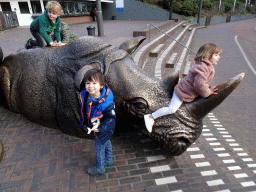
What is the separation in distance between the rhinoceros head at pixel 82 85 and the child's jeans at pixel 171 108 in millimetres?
62

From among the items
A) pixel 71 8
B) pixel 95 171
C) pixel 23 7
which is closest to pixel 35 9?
pixel 23 7

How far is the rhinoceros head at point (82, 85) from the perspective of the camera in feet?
8.36

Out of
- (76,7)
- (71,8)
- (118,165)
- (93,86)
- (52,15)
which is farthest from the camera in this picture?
(76,7)

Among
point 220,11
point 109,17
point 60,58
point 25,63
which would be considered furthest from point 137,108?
point 220,11

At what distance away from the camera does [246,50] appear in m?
15.0

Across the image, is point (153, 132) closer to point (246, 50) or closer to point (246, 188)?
point (246, 188)

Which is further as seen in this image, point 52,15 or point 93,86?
point 52,15

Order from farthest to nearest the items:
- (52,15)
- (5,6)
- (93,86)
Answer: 1. (5,6)
2. (52,15)
3. (93,86)

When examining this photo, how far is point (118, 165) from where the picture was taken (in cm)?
308

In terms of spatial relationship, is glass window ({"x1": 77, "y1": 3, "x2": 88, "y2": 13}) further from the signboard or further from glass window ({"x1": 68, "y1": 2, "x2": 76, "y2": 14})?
the signboard

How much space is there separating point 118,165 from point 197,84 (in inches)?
68.5

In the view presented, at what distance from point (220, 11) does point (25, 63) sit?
154ft

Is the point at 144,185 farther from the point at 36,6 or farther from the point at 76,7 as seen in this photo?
the point at 76,7

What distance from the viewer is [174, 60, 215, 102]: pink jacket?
2.45m
